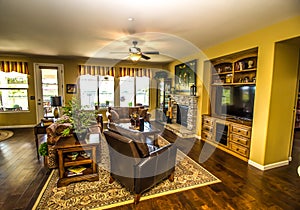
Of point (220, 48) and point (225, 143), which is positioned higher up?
point (220, 48)

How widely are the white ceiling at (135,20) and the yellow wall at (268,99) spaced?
22cm

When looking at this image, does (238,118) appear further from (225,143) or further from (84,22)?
(84,22)

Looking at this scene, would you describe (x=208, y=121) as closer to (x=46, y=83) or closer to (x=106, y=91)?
(x=106, y=91)

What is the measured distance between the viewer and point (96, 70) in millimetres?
6582

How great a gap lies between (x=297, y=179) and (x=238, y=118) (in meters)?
1.47

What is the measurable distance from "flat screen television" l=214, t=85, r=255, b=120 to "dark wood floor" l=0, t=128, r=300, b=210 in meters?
1.05

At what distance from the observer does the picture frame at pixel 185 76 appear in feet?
17.2

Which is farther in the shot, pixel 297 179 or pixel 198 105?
pixel 198 105

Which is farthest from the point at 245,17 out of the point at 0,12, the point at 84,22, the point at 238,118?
the point at 0,12

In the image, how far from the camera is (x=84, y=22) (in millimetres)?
2869

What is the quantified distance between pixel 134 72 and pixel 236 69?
4.19 m

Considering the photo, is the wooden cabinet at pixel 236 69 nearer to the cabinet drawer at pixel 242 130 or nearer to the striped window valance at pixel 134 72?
the cabinet drawer at pixel 242 130

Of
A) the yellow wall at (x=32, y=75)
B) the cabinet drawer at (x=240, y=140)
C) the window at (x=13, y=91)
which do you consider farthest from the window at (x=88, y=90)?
the cabinet drawer at (x=240, y=140)

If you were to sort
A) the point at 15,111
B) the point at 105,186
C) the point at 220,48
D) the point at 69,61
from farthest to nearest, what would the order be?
→ the point at 69,61 → the point at 15,111 → the point at 220,48 → the point at 105,186
